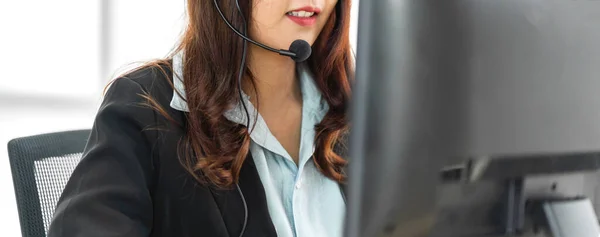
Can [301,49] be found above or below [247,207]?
above

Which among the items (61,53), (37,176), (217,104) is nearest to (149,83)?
(217,104)

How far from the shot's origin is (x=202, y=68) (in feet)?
3.74

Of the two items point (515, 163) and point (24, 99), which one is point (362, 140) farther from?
point (24, 99)

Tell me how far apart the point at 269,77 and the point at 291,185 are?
20cm

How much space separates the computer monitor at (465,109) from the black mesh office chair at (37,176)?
791 mm

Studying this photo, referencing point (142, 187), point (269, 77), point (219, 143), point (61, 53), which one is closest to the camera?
point (142, 187)

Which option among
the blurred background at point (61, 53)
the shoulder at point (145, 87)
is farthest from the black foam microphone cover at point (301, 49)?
the blurred background at point (61, 53)

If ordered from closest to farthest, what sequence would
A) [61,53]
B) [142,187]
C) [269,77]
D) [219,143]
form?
[142,187], [219,143], [269,77], [61,53]

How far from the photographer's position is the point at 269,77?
4.00 ft

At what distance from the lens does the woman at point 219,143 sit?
0.97 m

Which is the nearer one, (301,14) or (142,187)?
(142,187)

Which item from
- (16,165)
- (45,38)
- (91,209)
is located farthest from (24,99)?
(91,209)

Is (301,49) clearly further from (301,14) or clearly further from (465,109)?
(465,109)

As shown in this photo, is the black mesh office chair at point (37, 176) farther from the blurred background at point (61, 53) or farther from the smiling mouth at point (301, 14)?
the blurred background at point (61, 53)
